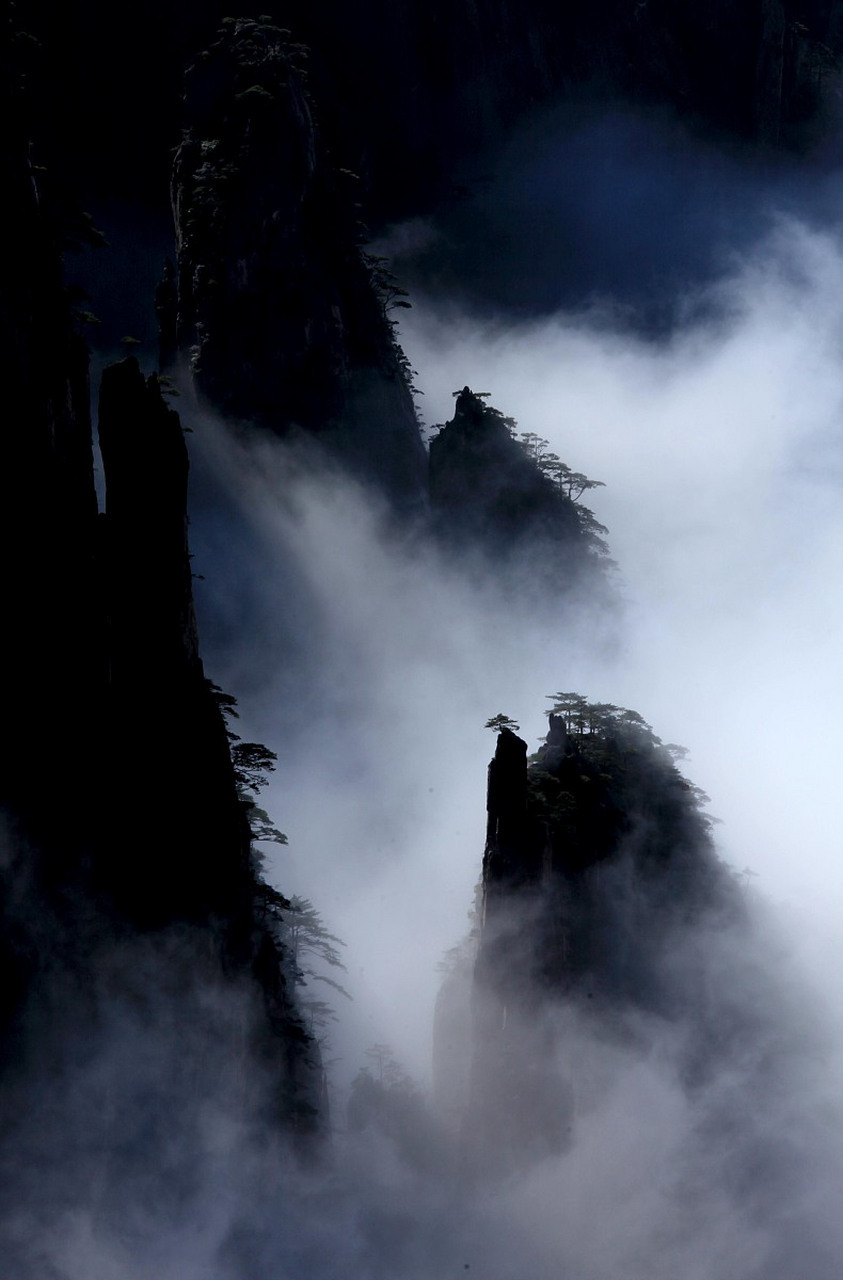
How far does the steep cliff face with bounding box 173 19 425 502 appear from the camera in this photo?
91.2 meters

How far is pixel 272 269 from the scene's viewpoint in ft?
300

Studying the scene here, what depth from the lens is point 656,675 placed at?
12012 centimetres

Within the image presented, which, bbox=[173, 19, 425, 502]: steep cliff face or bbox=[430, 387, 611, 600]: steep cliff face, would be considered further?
bbox=[430, 387, 611, 600]: steep cliff face

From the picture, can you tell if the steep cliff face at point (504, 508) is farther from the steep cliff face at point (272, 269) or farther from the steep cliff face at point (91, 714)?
the steep cliff face at point (91, 714)

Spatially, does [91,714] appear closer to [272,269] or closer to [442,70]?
[272,269]

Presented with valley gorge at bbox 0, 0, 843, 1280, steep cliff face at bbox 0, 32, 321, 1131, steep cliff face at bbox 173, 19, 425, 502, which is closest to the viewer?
steep cliff face at bbox 0, 32, 321, 1131

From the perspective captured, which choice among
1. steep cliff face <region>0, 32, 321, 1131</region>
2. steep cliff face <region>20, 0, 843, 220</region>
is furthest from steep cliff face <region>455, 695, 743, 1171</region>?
steep cliff face <region>20, 0, 843, 220</region>

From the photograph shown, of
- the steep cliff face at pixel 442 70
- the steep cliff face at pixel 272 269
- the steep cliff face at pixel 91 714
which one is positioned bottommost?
the steep cliff face at pixel 91 714

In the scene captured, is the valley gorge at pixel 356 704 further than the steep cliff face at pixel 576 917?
No

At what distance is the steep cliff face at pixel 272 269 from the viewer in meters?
91.2

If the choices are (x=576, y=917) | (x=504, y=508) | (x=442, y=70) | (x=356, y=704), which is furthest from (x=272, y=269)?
(x=576, y=917)

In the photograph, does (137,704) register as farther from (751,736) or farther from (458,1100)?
(751,736)

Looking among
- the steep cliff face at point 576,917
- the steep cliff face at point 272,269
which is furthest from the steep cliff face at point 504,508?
the steep cliff face at point 576,917

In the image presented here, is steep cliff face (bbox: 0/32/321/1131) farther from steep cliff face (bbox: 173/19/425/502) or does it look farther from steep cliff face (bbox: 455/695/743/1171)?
steep cliff face (bbox: 173/19/425/502)
